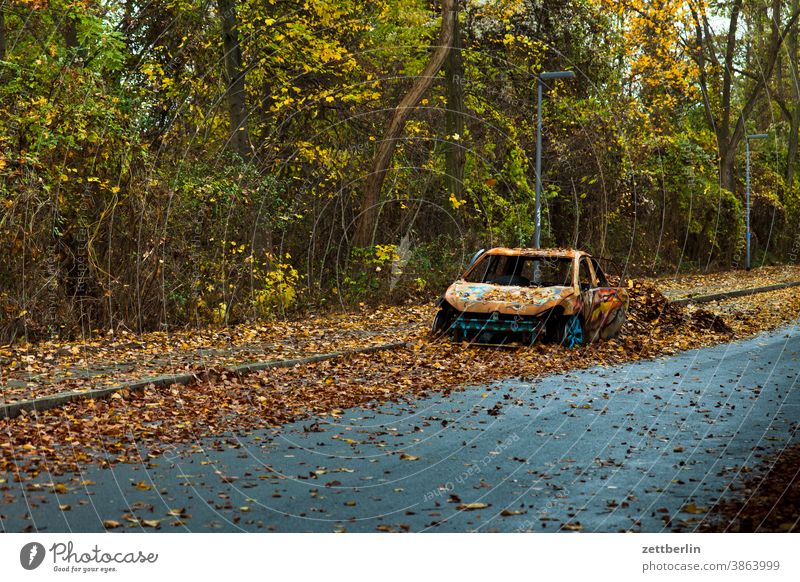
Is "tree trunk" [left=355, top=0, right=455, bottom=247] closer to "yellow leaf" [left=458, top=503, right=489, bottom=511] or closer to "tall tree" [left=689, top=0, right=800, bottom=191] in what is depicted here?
"tall tree" [left=689, top=0, right=800, bottom=191]

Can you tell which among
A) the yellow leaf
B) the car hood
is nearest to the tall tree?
the car hood

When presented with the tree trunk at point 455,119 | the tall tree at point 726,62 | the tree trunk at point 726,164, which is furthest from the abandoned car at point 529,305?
the tree trunk at point 726,164

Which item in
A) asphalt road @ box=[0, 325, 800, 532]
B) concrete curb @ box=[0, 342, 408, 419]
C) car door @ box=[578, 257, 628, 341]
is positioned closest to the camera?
asphalt road @ box=[0, 325, 800, 532]

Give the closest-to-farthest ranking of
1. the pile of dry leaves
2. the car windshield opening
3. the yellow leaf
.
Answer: the yellow leaf < the pile of dry leaves < the car windshield opening

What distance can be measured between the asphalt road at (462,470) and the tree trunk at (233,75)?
13059 millimetres

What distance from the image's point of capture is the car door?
16469 mm

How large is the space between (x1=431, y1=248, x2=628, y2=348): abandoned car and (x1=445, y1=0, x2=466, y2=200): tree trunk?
10488mm

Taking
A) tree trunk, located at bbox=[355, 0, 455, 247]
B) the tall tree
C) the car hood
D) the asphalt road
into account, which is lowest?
the asphalt road

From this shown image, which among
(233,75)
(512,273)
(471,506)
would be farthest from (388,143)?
(471,506)

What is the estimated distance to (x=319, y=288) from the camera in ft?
81.3

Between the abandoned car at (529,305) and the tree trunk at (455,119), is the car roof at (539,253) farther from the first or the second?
the tree trunk at (455,119)

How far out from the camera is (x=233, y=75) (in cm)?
2416

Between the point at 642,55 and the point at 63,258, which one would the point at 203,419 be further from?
the point at 642,55

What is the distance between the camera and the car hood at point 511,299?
1563cm
